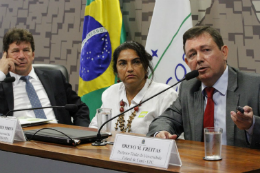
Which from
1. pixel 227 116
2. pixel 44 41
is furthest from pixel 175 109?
pixel 44 41

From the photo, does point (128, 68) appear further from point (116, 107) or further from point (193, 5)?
point (193, 5)

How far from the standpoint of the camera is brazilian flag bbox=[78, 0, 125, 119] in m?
3.40

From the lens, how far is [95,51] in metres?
3.40

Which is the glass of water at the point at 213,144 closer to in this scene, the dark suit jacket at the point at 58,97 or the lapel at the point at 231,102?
the lapel at the point at 231,102

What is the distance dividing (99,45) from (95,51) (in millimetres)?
74

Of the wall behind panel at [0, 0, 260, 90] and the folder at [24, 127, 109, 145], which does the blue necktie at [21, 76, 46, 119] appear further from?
the wall behind panel at [0, 0, 260, 90]

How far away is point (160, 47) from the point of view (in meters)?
3.08

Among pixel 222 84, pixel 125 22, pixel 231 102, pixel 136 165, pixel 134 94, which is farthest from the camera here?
pixel 125 22

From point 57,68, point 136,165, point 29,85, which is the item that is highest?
point 57,68

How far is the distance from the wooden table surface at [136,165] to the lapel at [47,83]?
1283mm

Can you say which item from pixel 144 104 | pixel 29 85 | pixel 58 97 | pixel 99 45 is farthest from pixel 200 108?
Answer: pixel 99 45

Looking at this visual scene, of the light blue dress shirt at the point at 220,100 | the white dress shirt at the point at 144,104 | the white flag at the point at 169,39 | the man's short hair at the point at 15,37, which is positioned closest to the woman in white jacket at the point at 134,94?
the white dress shirt at the point at 144,104

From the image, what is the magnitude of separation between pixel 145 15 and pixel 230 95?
6.52 ft

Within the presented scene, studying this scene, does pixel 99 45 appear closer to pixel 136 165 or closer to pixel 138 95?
pixel 138 95
